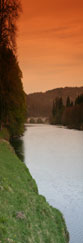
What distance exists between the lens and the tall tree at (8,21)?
26325 mm

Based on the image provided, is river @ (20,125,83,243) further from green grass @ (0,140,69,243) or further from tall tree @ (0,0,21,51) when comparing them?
tall tree @ (0,0,21,51)

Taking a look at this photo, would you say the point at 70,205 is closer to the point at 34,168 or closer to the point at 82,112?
the point at 34,168

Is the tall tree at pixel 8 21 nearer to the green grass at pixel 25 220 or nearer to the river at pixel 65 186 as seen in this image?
the river at pixel 65 186

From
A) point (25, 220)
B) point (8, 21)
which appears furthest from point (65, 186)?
point (8, 21)

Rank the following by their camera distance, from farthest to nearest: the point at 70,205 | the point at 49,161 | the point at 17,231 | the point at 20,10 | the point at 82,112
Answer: the point at 82,112, the point at 49,161, the point at 20,10, the point at 70,205, the point at 17,231

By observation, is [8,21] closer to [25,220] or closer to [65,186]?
[65,186]

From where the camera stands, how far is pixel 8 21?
27.3 m

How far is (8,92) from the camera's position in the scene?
117 ft

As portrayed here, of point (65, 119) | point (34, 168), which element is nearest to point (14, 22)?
point (34, 168)

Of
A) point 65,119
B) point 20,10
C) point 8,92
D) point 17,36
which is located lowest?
point 65,119

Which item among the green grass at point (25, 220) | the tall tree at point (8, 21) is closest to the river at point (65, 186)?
the green grass at point (25, 220)

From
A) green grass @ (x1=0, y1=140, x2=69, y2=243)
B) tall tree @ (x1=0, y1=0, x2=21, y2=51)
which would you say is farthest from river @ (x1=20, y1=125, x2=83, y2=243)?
tall tree @ (x1=0, y1=0, x2=21, y2=51)

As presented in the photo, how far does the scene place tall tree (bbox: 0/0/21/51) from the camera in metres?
26.3

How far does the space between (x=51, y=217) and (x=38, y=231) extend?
2.60 m
